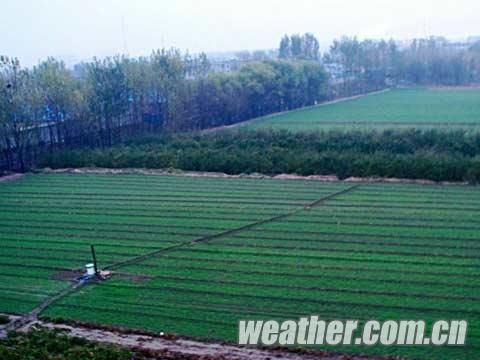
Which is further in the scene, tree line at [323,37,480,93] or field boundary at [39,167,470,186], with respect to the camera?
tree line at [323,37,480,93]

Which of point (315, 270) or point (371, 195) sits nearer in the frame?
point (315, 270)

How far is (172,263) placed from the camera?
1677 cm

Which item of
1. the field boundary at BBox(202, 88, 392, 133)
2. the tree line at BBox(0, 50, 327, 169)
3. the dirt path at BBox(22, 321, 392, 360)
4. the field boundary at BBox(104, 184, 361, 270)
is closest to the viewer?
the dirt path at BBox(22, 321, 392, 360)

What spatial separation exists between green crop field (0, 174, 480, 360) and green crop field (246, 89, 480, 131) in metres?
18.0

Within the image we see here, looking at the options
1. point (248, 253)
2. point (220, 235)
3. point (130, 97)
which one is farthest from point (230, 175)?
point (130, 97)

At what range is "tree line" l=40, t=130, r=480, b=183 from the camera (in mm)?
25969

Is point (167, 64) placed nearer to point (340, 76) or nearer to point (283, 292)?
point (283, 292)

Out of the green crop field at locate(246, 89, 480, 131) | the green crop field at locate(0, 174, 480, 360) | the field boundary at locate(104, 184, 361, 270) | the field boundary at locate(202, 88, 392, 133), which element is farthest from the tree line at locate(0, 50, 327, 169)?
the field boundary at locate(104, 184, 361, 270)

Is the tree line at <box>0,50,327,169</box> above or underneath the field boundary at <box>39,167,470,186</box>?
above

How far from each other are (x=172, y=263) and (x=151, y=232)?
3295mm

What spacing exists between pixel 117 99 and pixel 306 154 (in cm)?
1491

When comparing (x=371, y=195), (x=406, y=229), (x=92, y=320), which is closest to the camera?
(x=92, y=320)

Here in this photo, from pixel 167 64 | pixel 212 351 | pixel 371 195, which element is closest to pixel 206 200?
pixel 371 195

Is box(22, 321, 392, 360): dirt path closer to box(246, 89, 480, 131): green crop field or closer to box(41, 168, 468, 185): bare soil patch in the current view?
box(41, 168, 468, 185): bare soil patch
